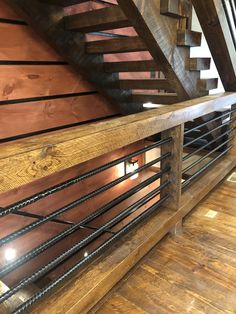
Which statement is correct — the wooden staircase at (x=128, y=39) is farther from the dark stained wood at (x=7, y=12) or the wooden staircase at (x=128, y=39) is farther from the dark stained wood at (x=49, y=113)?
the dark stained wood at (x=49, y=113)

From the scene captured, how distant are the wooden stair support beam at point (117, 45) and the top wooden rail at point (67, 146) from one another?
32.5 inches

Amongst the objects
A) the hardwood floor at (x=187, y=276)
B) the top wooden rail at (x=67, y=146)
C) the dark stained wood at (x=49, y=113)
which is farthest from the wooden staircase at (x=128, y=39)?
the hardwood floor at (x=187, y=276)

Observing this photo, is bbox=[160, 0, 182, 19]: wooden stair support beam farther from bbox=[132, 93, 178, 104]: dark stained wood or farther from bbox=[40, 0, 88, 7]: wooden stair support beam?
bbox=[132, 93, 178, 104]: dark stained wood

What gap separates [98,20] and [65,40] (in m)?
0.42

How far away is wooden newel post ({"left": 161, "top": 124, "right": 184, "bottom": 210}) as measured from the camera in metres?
1.68

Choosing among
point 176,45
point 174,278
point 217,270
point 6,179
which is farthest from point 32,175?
point 176,45

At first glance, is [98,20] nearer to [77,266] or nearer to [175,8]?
[175,8]

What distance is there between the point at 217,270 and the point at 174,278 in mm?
256

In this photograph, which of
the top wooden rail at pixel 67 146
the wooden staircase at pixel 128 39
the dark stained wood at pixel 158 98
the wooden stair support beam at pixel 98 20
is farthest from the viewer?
the dark stained wood at pixel 158 98

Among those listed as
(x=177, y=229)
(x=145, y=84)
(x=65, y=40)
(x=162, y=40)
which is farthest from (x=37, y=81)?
Result: (x=177, y=229)

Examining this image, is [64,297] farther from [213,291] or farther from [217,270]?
[217,270]

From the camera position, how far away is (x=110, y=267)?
52.7 inches

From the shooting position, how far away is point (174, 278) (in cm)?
146

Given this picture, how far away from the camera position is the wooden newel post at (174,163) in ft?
5.52
